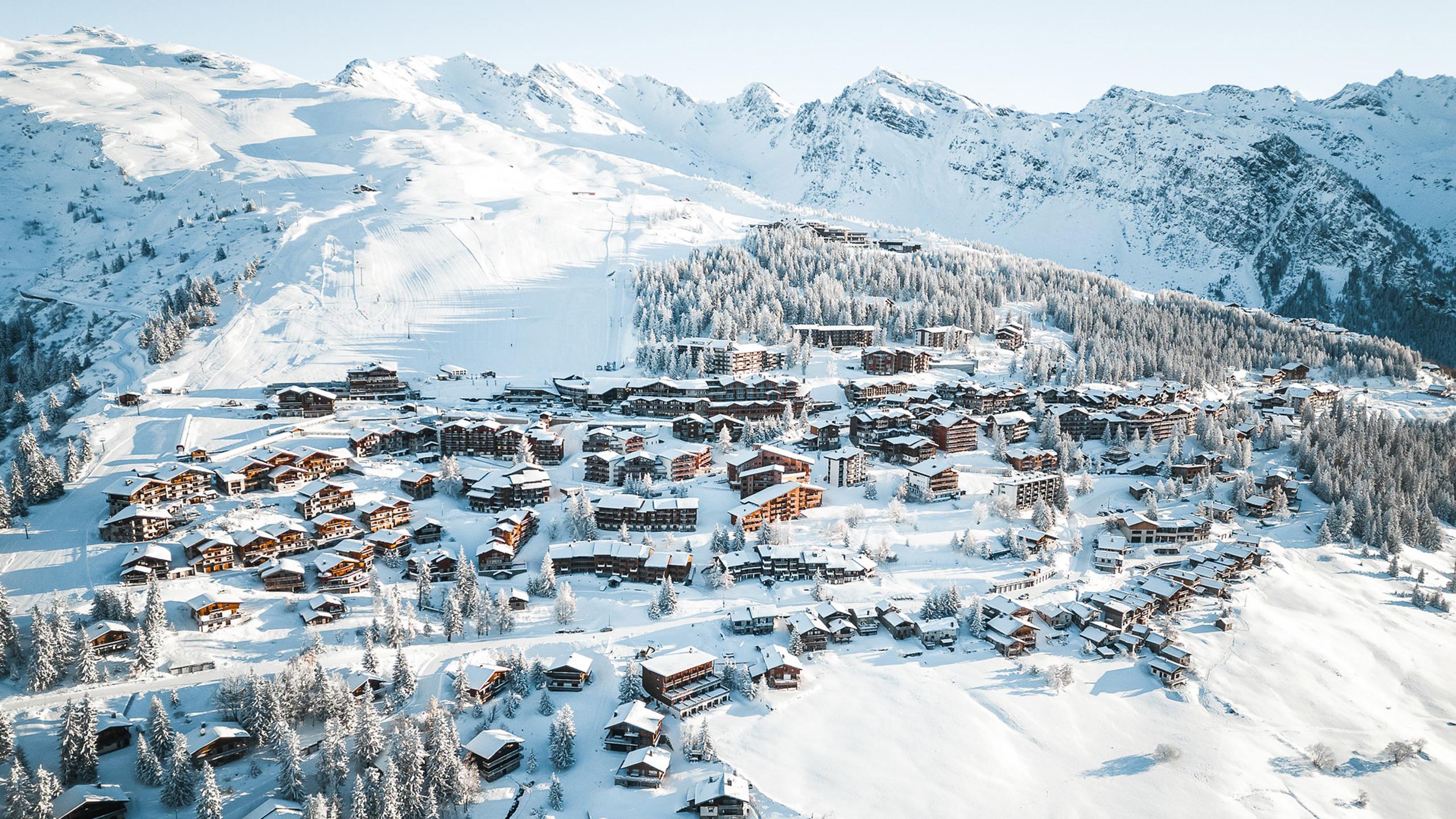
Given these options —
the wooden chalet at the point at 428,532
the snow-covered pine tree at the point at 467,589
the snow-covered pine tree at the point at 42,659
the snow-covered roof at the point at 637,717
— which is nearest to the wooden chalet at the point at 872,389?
the wooden chalet at the point at 428,532

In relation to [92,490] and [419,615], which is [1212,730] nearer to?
[419,615]

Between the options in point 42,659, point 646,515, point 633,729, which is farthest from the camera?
point 646,515

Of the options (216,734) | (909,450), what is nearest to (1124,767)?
(909,450)

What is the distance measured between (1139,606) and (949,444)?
102 ft

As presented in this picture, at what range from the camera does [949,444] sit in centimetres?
8456

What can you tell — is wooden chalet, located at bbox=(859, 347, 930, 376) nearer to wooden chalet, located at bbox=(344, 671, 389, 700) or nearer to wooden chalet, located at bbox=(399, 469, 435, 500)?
wooden chalet, located at bbox=(399, 469, 435, 500)

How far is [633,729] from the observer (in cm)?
4262

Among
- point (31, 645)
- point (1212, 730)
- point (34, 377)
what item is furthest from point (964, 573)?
point (34, 377)

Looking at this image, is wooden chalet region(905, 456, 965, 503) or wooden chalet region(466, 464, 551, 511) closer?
wooden chalet region(466, 464, 551, 511)

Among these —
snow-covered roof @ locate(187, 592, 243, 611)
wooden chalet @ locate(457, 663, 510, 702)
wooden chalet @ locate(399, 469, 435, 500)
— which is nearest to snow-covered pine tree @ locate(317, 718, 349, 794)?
wooden chalet @ locate(457, 663, 510, 702)

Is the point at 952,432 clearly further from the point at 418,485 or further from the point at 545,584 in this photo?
the point at 418,485

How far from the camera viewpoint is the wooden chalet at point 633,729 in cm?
4225

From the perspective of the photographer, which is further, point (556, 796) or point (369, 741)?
point (369, 741)

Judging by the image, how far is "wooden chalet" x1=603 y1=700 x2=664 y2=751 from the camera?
42250 millimetres
